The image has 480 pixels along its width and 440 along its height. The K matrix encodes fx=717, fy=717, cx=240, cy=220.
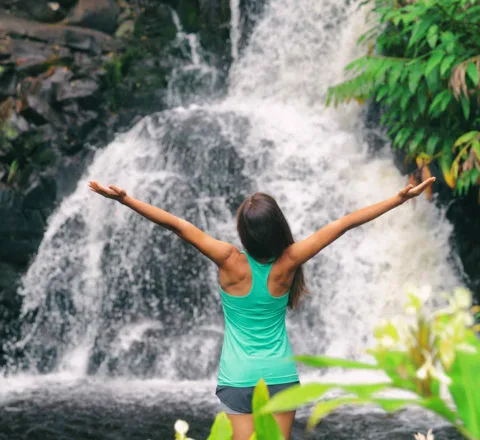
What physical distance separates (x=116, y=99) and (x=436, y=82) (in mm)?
5729

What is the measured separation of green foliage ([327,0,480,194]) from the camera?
7059mm

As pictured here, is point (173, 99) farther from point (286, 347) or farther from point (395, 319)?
point (395, 319)

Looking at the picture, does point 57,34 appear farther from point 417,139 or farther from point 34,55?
point 417,139

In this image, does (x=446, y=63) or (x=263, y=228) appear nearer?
(x=263, y=228)

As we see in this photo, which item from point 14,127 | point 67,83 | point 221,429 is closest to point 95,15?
point 67,83

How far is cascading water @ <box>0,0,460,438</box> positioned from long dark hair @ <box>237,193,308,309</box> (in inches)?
208

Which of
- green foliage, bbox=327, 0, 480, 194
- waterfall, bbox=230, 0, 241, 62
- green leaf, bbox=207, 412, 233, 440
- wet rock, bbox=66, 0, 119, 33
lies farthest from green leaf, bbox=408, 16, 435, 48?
wet rock, bbox=66, 0, 119, 33

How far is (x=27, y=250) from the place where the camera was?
980cm

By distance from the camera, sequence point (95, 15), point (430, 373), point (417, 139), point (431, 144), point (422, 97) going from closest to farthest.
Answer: point (430, 373) < point (422, 97) < point (431, 144) < point (417, 139) < point (95, 15)

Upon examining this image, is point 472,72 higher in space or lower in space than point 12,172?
lower

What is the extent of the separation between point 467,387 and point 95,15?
12264 millimetres

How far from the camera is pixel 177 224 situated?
269cm

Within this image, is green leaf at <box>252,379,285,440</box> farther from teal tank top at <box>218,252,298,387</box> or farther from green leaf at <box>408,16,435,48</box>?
green leaf at <box>408,16,435,48</box>

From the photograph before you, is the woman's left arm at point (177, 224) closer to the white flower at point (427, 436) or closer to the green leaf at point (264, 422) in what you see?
the white flower at point (427, 436)
